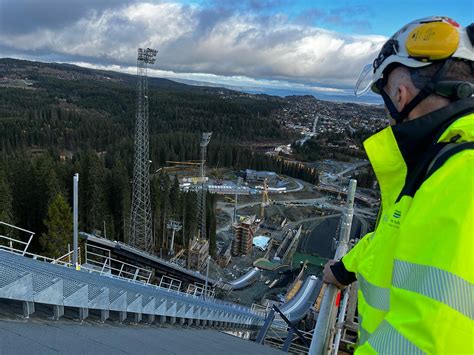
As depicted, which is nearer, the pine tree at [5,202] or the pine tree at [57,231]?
the pine tree at [57,231]

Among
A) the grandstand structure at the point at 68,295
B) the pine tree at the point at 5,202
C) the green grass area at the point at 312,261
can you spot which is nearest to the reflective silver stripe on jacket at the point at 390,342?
the grandstand structure at the point at 68,295

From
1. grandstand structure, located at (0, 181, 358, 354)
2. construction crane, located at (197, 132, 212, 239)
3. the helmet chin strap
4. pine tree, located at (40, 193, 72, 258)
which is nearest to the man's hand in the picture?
grandstand structure, located at (0, 181, 358, 354)

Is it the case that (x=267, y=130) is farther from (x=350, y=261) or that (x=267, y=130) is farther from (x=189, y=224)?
(x=350, y=261)

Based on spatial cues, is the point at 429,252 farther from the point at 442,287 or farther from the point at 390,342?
the point at 390,342

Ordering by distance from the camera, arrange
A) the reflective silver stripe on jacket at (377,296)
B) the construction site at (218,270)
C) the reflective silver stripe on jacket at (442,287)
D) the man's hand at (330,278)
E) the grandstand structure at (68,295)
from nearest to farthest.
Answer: the reflective silver stripe on jacket at (442,287)
the reflective silver stripe on jacket at (377,296)
the man's hand at (330,278)
the grandstand structure at (68,295)
the construction site at (218,270)

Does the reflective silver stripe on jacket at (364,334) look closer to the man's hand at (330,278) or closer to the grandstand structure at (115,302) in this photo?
the grandstand structure at (115,302)

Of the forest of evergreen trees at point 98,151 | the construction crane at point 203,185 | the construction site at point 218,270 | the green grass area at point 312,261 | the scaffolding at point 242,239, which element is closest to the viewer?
the construction site at point 218,270

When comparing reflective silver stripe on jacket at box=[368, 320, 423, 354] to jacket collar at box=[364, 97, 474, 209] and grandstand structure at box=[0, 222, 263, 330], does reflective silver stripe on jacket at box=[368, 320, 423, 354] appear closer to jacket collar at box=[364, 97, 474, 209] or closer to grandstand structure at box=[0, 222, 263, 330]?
jacket collar at box=[364, 97, 474, 209]

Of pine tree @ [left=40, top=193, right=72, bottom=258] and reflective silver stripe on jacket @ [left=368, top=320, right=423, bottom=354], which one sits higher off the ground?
reflective silver stripe on jacket @ [left=368, top=320, right=423, bottom=354]
